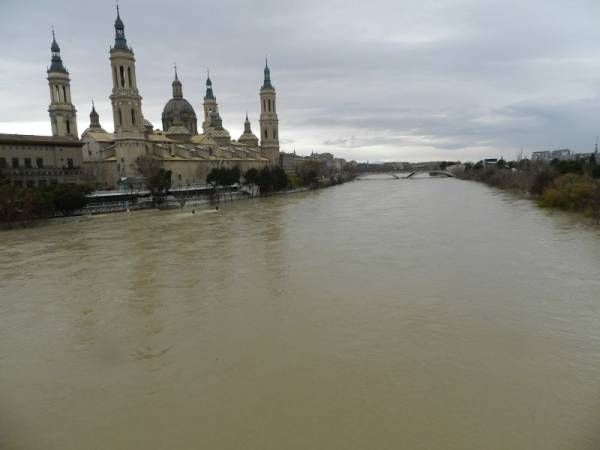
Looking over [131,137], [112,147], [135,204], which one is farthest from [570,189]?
[112,147]

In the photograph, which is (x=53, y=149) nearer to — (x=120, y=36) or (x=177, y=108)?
(x=120, y=36)

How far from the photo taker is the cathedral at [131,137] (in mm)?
27891

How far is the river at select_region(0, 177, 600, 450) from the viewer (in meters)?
3.68

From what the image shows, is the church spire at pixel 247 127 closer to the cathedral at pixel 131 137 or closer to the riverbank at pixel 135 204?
the cathedral at pixel 131 137

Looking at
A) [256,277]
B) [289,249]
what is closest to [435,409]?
[256,277]

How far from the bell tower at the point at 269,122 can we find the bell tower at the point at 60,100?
19882 mm

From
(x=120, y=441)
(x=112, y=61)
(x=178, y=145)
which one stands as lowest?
(x=120, y=441)

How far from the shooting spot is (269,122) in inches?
1834

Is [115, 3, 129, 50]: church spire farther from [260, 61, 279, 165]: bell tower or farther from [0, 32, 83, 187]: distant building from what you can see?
[260, 61, 279, 165]: bell tower

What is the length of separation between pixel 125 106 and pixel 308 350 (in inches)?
1068

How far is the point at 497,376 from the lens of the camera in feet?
14.5

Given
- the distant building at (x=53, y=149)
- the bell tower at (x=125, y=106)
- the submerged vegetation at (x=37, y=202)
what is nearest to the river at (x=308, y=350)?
the submerged vegetation at (x=37, y=202)

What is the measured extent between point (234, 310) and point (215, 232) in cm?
878

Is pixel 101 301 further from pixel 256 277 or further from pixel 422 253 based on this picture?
pixel 422 253
